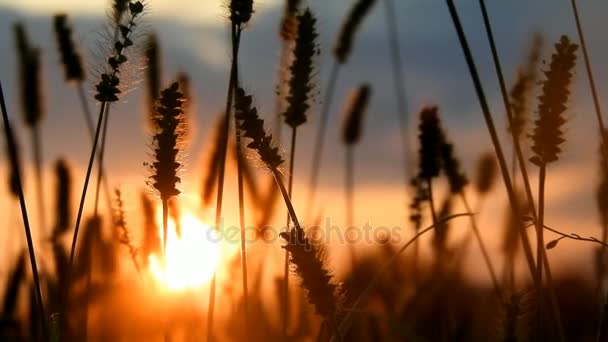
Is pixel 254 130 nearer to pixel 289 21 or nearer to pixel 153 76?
pixel 289 21

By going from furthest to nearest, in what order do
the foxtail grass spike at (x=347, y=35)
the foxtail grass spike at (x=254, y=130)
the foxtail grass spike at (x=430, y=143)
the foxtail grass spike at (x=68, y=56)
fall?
1. the foxtail grass spike at (x=347, y=35)
2. the foxtail grass spike at (x=68, y=56)
3. the foxtail grass spike at (x=430, y=143)
4. the foxtail grass spike at (x=254, y=130)

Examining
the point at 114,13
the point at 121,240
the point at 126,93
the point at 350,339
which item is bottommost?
the point at 350,339

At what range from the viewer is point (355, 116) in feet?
17.9

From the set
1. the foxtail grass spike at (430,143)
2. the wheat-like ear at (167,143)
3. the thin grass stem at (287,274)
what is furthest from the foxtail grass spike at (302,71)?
the wheat-like ear at (167,143)

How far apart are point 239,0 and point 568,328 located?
4797 mm

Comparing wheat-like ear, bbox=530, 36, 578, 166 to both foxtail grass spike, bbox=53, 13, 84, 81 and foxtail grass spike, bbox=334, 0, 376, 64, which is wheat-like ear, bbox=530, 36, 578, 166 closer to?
foxtail grass spike, bbox=53, 13, 84, 81

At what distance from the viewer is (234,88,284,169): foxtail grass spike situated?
1954mm

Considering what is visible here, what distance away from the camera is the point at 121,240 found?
3.13m

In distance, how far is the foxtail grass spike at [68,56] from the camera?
3.77 meters

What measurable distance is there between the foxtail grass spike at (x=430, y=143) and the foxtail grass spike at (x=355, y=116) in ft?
5.51

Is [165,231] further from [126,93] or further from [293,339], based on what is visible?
[293,339]

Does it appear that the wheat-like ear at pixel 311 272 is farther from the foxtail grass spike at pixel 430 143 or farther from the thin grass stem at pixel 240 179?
the foxtail grass spike at pixel 430 143

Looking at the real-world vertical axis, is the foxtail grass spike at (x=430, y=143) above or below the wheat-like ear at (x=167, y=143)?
above

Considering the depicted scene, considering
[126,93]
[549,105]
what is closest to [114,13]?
[126,93]
